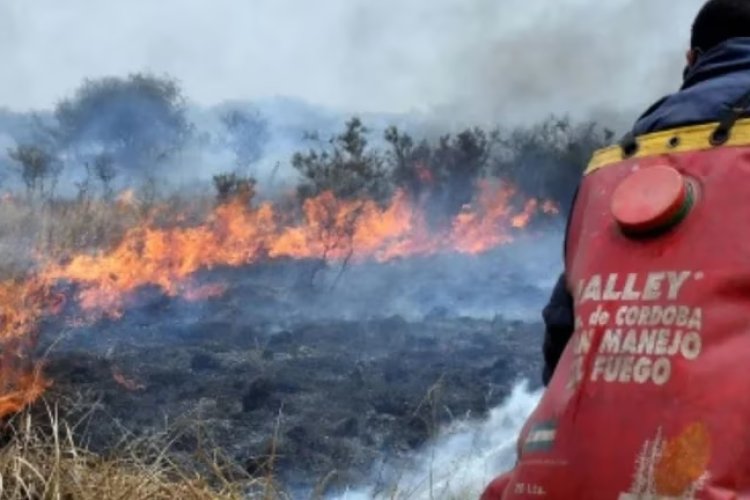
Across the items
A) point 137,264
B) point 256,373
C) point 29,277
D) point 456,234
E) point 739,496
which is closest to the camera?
point 739,496

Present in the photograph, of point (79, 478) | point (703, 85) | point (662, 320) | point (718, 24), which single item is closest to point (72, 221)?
point (79, 478)

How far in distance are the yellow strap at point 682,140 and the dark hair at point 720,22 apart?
31 cm

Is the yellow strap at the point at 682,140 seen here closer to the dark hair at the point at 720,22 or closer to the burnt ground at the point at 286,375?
the dark hair at the point at 720,22

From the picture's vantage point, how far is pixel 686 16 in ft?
38.1

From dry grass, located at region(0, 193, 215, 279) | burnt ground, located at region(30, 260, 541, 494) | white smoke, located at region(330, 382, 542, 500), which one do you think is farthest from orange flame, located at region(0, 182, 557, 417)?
white smoke, located at region(330, 382, 542, 500)

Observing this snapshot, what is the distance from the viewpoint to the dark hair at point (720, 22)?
1.99 metres

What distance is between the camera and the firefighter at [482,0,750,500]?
60.9 inches

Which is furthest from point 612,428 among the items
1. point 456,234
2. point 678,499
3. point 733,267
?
point 456,234

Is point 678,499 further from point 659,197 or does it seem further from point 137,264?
point 137,264

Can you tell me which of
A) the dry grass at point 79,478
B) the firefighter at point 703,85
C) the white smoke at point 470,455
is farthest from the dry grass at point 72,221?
the firefighter at point 703,85

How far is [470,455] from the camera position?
541 cm

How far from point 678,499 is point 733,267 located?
0.34 meters

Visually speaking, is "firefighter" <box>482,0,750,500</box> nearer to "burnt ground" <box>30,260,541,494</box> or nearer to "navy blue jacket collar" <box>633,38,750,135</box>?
"navy blue jacket collar" <box>633,38,750,135</box>

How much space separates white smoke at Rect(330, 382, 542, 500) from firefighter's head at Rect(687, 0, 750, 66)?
327 centimetres
